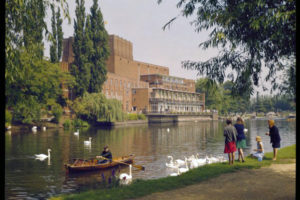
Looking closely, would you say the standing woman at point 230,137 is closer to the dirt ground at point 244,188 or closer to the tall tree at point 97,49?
the dirt ground at point 244,188

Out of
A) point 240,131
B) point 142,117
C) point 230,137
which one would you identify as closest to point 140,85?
point 142,117

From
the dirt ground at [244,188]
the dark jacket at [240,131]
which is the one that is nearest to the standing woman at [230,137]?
the dark jacket at [240,131]

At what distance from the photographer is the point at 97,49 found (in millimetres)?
65375

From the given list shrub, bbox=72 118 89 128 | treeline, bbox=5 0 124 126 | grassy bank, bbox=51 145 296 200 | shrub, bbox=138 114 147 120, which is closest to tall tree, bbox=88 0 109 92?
treeline, bbox=5 0 124 126

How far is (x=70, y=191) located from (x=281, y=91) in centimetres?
1028

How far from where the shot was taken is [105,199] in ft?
30.3

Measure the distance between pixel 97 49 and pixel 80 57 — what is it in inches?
164

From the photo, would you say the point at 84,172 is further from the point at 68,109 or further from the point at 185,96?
the point at 185,96

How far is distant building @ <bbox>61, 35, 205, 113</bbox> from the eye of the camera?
9294 centimetres

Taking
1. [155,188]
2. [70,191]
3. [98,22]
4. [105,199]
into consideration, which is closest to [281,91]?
[155,188]

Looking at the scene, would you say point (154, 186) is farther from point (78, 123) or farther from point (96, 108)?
point (96, 108)

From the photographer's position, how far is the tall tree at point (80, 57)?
63.0 m

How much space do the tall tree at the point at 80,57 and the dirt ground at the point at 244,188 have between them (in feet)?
177
